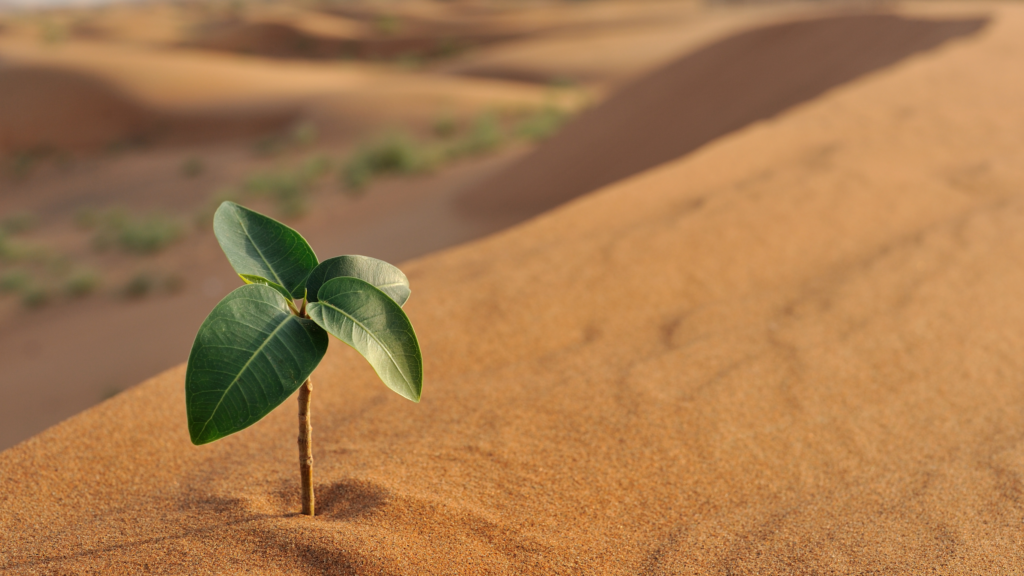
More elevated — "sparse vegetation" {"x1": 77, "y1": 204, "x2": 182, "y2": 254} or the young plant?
the young plant

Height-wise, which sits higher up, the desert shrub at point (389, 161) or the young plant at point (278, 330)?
the young plant at point (278, 330)

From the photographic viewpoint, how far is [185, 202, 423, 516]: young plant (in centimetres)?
120

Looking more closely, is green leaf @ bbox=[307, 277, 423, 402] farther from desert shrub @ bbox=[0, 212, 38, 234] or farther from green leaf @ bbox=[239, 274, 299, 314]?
desert shrub @ bbox=[0, 212, 38, 234]

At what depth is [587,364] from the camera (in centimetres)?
246

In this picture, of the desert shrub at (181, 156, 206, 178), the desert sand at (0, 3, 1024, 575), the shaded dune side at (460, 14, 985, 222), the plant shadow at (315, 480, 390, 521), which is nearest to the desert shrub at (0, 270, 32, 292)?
the shaded dune side at (460, 14, 985, 222)

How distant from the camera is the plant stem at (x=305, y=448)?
1450 mm

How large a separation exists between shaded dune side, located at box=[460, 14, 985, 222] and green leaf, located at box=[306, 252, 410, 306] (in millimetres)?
5253

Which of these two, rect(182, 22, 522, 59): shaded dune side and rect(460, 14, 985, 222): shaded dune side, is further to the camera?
rect(182, 22, 522, 59): shaded dune side

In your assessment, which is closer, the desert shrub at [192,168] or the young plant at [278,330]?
the young plant at [278,330]

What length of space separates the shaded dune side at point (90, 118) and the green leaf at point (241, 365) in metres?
13.6

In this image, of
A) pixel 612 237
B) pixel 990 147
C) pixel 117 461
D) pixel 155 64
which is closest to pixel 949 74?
pixel 990 147

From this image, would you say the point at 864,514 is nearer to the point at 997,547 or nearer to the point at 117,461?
the point at 997,547

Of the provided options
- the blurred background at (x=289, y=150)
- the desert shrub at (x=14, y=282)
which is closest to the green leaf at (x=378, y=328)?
the blurred background at (x=289, y=150)

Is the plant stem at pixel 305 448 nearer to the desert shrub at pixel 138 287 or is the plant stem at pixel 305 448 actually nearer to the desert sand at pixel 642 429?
the desert sand at pixel 642 429
